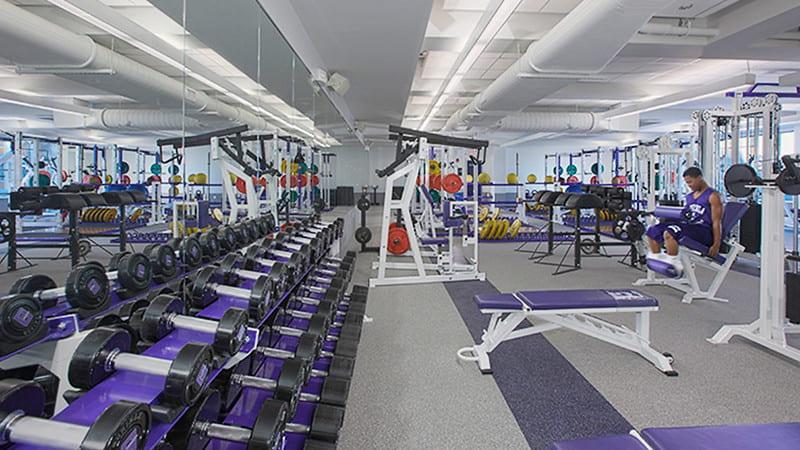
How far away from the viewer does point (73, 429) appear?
933 millimetres

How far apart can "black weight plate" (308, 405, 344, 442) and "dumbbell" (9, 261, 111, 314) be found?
83 centimetres

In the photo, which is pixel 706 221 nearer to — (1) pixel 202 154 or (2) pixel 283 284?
(2) pixel 283 284

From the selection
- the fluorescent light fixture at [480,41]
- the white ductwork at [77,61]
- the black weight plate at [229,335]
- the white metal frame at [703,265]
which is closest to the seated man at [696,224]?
the white metal frame at [703,265]

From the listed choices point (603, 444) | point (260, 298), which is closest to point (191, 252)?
point (260, 298)

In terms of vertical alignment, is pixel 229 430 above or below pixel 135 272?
below

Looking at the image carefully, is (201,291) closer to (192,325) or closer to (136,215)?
(192,325)

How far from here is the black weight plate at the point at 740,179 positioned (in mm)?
3129

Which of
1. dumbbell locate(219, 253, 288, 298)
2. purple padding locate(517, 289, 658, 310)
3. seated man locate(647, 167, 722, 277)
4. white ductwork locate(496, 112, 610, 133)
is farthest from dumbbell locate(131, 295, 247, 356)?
white ductwork locate(496, 112, 610, 133)

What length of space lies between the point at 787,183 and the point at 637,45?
9.38 ft

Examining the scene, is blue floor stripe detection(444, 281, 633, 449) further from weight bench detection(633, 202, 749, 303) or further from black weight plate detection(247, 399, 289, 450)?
weight bench detection(633, 202, 749, 303)

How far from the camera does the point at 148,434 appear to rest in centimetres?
103

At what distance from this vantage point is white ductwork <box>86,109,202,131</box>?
1.88 m

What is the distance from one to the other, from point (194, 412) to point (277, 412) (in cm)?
26

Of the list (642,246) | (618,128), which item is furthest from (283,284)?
(618,128)
